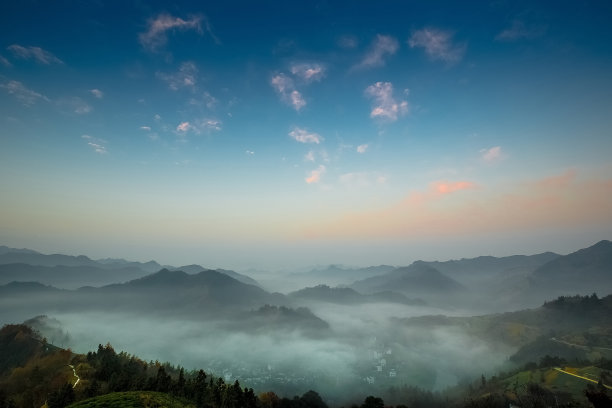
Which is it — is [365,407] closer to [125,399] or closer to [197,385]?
[197,385]

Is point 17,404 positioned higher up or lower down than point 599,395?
lower down

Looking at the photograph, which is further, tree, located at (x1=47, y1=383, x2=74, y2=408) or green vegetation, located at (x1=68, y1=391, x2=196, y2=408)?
tree, located at (x1=47, y1=383, x2=74, y2=408)

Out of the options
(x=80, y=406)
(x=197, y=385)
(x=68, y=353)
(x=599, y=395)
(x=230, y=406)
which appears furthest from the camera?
(x=68, y=353)

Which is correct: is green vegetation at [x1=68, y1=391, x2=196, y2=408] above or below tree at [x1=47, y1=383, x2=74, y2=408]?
above

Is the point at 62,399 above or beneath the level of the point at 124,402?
beneath

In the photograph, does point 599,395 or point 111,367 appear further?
point 111,367

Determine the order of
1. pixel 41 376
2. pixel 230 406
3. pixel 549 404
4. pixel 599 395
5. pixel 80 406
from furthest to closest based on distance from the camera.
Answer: pixel 549 404 < pixel 41 376 < pixel 230 406 < pixel 599 395 < pixel 80 406

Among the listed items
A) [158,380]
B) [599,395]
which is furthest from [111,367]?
[599,395]

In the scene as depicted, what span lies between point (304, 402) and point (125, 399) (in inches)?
6983

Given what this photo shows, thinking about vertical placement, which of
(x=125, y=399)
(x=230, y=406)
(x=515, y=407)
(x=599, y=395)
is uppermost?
(x=125, y=399)

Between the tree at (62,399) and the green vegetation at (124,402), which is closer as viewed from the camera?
the green vegetation at (124,402)

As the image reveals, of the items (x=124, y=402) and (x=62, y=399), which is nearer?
(x=124, y=402)

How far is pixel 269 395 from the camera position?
172 m

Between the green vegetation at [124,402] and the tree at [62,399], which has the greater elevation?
the green vegetation at [124,402]
